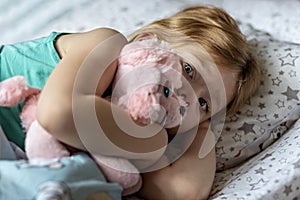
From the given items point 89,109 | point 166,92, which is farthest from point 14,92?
point 166,92

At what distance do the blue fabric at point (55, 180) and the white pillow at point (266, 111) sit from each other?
333mm

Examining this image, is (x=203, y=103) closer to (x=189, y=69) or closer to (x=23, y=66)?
(x=189, y=69)

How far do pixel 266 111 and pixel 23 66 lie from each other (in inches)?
19.2

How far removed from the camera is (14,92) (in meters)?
1.02

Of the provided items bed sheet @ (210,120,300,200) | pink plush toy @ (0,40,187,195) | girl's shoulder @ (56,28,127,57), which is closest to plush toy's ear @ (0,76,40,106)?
pink plush toy @ (0,40,187,195)

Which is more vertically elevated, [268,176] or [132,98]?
[132,98]

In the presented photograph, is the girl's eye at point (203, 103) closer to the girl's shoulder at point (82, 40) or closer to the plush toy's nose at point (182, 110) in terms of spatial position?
the plush toy's nose at point (182, 110)

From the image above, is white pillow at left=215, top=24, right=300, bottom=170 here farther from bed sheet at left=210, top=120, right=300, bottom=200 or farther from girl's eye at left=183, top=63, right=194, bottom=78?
girl's eye at left=183, top=63, right=194, bottom=78

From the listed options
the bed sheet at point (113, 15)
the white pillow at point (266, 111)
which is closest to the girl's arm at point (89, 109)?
the white pillow at point (266, 111)

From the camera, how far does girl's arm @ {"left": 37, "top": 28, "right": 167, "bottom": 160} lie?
0.95m

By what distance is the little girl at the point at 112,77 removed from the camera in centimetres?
96

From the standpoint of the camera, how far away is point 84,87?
1.00 meters

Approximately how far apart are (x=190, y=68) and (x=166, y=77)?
0.22ft

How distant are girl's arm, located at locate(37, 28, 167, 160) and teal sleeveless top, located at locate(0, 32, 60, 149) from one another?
88mm
